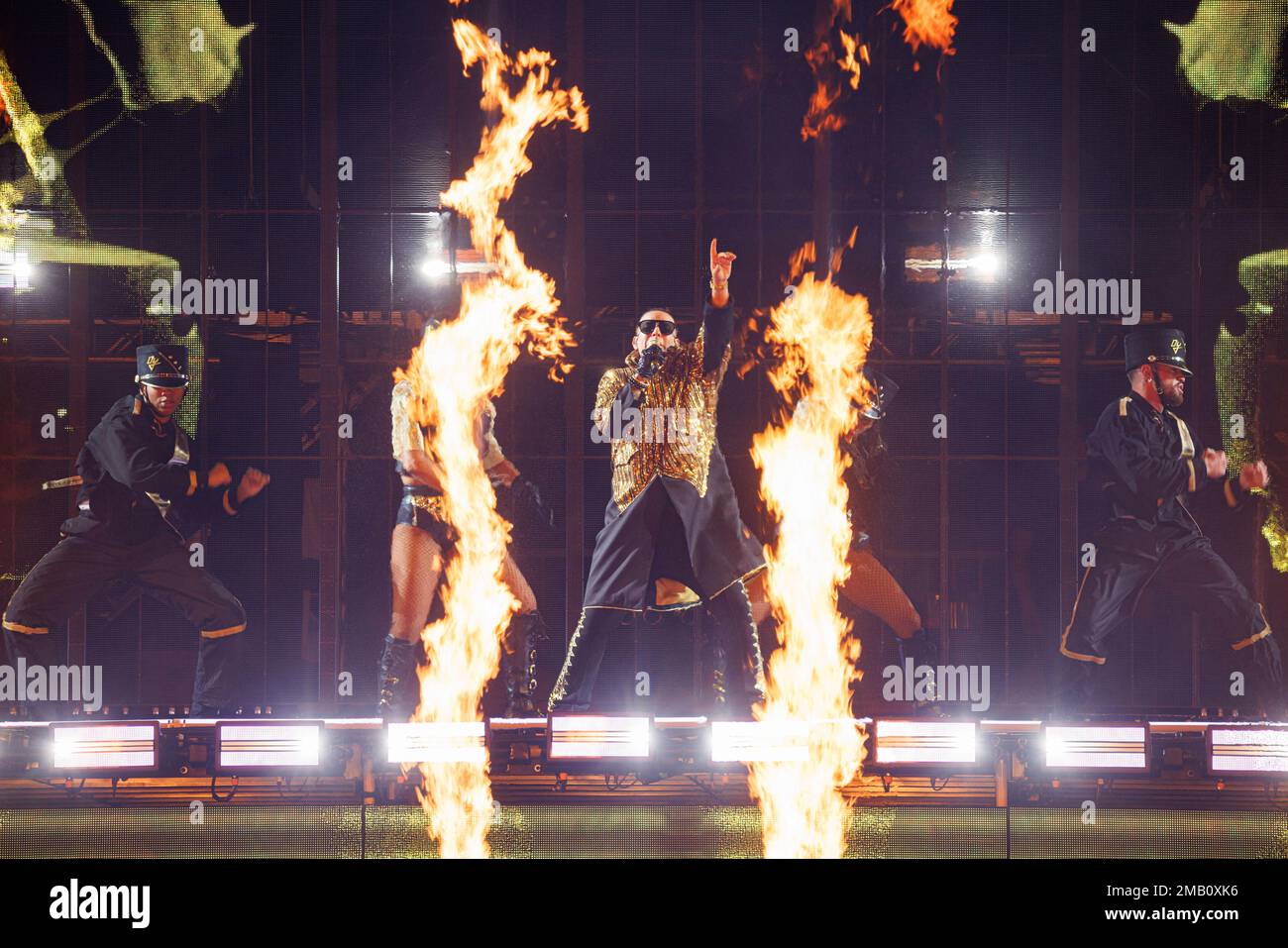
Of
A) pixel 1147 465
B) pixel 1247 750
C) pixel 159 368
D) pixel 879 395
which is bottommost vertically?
pixel 1247 750

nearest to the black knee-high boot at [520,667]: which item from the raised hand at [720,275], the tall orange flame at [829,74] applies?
the raised hand at [720,275]

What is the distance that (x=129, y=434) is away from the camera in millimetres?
10891

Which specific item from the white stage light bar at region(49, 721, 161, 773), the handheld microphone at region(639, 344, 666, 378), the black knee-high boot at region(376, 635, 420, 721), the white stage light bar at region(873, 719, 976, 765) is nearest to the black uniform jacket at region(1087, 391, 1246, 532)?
the white stage light bar at region(873, 719, 976, 765)

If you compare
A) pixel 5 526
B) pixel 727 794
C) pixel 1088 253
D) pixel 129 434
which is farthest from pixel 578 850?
pixel 1088 253

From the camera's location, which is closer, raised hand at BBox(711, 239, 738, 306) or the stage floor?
the stage floor

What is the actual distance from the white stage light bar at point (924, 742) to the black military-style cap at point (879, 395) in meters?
2.83

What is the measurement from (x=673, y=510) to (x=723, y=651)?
1257 millimetres

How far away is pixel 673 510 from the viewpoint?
10453 mm

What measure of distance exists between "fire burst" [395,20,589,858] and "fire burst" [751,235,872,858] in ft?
6.79

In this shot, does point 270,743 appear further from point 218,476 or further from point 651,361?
point 651,361

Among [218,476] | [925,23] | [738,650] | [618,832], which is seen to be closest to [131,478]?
[218,476]

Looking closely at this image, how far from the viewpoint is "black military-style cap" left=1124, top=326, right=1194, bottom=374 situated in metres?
11.0

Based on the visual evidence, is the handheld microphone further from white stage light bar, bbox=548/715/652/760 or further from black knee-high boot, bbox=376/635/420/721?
black knee-high boot, bbox=376/635/420/721
